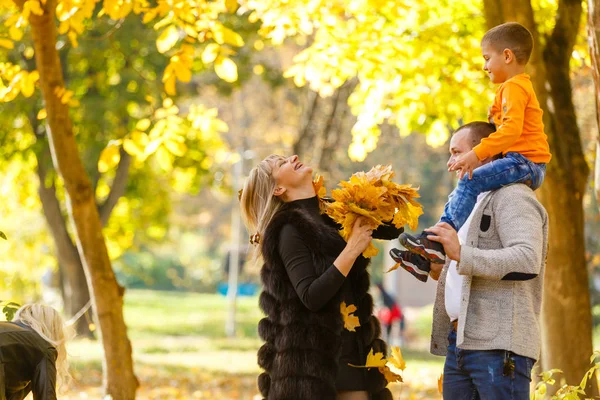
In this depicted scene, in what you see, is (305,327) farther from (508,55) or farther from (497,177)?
(508,55)

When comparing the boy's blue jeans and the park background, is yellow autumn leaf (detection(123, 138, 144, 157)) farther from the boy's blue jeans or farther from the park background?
the boy's blue jeans

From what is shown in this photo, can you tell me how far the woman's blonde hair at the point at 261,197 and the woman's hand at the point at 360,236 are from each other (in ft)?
1.47

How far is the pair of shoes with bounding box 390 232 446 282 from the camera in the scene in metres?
3.22

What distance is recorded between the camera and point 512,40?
3389 mm

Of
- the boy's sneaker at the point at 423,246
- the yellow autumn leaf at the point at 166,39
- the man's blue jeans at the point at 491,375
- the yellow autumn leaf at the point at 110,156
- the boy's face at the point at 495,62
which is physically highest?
the yellow autumn leaf at the point at 166,39

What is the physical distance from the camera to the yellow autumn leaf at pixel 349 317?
373cm

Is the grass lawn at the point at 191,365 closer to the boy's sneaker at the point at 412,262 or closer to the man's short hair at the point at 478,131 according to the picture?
the boy's sneaker at the point at 412,262

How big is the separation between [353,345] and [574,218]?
3.25 metres

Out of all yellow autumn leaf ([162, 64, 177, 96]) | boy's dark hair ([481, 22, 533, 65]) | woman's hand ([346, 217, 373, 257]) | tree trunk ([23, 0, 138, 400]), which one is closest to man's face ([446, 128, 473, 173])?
boy's dark hair ([481, 22, 533, 65])

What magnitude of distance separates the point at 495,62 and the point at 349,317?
118cm

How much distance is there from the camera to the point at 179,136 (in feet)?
21.7

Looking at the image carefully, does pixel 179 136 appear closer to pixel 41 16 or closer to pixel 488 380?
pixel 41 16

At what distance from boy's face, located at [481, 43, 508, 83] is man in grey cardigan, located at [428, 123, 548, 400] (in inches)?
18.8

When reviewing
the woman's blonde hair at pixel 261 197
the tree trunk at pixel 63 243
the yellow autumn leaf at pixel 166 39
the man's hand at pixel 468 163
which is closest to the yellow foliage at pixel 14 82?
the yellow autumn leaf at pixel 166 39
